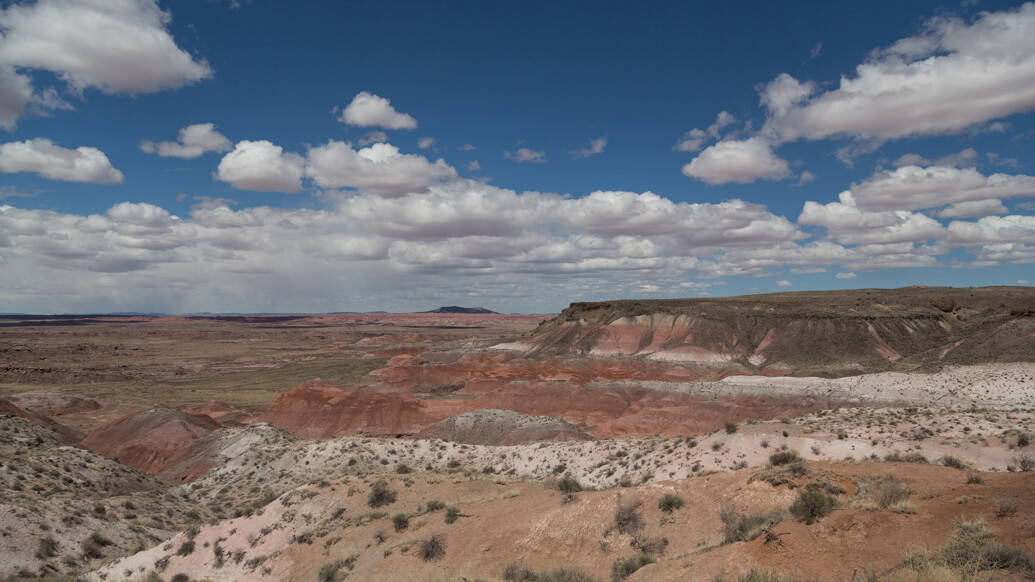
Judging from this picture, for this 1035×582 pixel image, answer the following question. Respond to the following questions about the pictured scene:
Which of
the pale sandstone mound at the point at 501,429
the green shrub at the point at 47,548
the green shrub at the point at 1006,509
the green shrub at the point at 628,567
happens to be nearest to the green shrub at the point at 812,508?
the green shrub at the point at 1006,509

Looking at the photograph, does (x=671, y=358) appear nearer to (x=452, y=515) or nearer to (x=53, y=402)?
(x=452, y=515)

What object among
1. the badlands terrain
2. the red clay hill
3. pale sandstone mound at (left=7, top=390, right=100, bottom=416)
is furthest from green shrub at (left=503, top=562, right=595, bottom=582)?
pale sandstone mound at (left=7, top=390, right=100, bottom=416)

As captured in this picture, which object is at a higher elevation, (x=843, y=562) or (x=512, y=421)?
(x=843, y=562)

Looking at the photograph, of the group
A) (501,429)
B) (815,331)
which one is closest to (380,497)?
(501,429)

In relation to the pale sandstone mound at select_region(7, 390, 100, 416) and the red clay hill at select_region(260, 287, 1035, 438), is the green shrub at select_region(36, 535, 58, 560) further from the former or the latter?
the pale sandstone mound at select_region(7, 390, 100, 416)

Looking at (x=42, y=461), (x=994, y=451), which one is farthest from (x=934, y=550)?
(x=42, y=461)

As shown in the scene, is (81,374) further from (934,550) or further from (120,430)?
(934,550)
